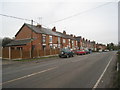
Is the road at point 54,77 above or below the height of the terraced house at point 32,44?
below

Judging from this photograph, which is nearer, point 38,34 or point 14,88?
point 14,88

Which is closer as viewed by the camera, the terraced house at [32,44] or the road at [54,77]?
the road at [54,77]

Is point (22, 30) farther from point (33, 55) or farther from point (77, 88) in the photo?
point (77, 88)

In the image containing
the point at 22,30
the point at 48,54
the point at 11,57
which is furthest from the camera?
the point at 22,30

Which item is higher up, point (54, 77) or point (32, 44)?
point (32, 44)

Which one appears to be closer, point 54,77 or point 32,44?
point 54,77

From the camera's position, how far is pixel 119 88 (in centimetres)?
534

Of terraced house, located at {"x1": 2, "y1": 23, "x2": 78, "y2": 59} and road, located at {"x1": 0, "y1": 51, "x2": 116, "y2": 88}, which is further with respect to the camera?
terraced house, located at {"x1": 2, "y1": 23, "x2": 78, "y2": 59}

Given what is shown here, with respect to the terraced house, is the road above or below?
below

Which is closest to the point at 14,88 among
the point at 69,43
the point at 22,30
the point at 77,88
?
the point at 77,88

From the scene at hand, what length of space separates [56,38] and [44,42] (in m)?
6.90

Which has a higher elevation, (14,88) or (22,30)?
(22,30)

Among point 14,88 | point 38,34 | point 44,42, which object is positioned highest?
point 38,34

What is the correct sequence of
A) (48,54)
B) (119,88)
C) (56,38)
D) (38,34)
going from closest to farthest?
(119,88) → (48,54) → (38,34) → (56,38)
